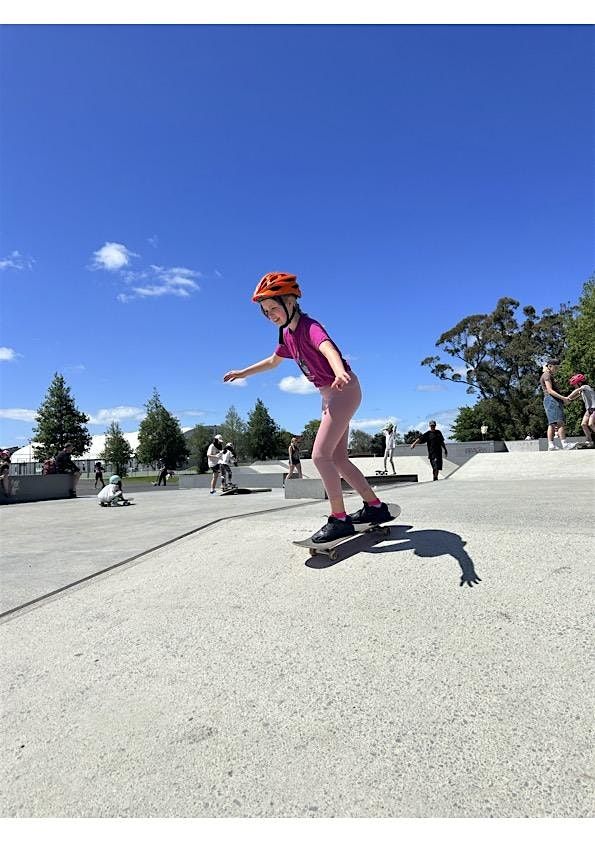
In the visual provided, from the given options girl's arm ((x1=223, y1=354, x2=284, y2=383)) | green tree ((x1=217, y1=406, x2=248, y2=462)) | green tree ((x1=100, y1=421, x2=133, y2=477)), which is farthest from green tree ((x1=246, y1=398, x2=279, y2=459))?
girl's arm ((x1=223, y1=354, x2=284, y2=383))

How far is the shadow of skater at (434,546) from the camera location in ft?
10.0

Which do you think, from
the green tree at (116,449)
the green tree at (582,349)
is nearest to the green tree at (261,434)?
the green tree at (116,449)

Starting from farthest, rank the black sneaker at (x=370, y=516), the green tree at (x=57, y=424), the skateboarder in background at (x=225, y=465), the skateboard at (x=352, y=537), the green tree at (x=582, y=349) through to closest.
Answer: the green tree at (x=57, y=424) < the green tree at (x=582, y=349) < the skateboarder in background at (x=225, y=465) < the black sneaker at (x=370, y=516) < the skateboard at (x=352, y=537)

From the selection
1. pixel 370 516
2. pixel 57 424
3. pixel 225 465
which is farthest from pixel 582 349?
pixel 57 424

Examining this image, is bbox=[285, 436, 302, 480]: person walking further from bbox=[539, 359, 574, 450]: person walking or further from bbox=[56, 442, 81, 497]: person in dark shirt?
bbox=[539, 359, 574, 450]: person walking

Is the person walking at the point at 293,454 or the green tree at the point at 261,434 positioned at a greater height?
the green tree at the point at 261,434

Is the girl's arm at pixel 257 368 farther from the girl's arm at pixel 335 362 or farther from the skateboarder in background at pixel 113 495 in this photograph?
the skateboarder in background at pixel 113 495

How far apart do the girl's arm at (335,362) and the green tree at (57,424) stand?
50.1 meters

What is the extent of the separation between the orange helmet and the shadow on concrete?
2.06 m

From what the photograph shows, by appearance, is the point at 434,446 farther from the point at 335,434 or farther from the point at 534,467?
the point at 335,434

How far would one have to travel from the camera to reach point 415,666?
2172 mm

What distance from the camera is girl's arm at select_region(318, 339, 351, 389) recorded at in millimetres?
3203
